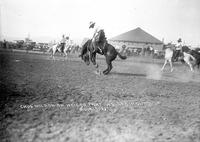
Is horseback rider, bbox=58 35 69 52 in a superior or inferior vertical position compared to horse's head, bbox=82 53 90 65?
superior

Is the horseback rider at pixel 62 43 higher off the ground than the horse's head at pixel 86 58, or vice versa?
the horseback rider at pixel 62 43

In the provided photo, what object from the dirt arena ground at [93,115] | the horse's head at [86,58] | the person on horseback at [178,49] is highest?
the person on horseback at [178,49]

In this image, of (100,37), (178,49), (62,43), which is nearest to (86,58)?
(100,37)

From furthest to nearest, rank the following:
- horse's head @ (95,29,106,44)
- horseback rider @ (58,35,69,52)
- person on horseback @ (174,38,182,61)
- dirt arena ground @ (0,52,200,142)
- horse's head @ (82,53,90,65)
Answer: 1. horseback rider @ (58,35,69,52)
2. person on horseback @ (174,38,182,61)
3. horse's head @ (82,53,90,65)
4. horse's head @ (95,29,106,44)
5. dirt arena ground @ (0,52,200,142)

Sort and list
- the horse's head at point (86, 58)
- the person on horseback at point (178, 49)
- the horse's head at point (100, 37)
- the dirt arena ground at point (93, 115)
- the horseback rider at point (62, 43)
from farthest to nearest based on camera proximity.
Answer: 1. the horseback rider at point (62, 43)
2. the person on horseback at point (178, 49)
3. the horse's head at point (86, 58)
4. the horse's head at point (100, 37)
5. the dirt arena ground at point (93, 115)

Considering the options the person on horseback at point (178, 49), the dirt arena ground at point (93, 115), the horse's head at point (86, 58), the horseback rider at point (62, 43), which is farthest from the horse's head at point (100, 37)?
the horseback rider at point (62, 43)

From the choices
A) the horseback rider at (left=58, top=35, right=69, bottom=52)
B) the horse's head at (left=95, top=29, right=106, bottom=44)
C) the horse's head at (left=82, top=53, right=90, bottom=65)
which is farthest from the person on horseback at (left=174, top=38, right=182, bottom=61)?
the horseback rider at (left=58, top=35, right=69, bottom=52)

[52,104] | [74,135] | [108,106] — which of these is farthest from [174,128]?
[52,104]

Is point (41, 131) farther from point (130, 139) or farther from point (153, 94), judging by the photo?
point (153, 94)

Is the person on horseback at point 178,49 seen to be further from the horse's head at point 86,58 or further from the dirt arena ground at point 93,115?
the dirt arena ground at point 93,115

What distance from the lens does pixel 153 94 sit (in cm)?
628

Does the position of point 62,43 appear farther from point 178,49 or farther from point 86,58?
point 178,49

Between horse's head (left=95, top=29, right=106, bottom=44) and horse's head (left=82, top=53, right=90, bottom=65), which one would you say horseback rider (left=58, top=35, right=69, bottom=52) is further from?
horse's head (left=95, top=29, right=106, bottom=44)

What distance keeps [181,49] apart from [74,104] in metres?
12.8
